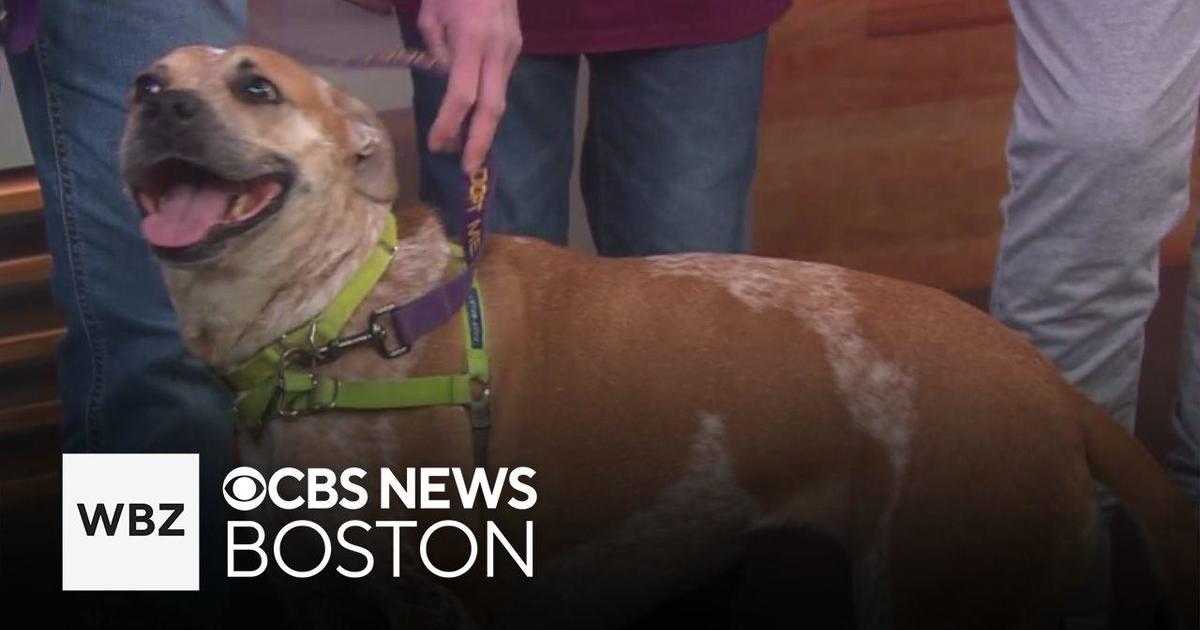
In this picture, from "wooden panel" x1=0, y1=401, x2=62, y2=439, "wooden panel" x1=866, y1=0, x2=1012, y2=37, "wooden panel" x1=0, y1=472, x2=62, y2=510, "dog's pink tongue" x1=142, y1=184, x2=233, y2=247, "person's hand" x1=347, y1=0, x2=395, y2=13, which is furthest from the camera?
"wooden panel" x1=866, y1=0, x2=1012, y2=37

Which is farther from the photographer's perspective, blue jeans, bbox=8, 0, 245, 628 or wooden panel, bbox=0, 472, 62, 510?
wooden panel, bbox=0, 472, 62, 510

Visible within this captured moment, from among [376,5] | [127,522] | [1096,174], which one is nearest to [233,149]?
[127,522]

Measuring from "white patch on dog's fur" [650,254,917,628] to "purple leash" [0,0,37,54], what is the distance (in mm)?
530

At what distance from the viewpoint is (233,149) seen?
1.04 metres

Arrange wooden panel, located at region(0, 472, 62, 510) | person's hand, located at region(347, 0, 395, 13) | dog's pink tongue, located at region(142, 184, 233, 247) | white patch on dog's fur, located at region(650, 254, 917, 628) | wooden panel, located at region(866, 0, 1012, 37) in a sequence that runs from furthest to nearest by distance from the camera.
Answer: wooden panel, located at region(866, 0, 1012, 37) → wooden panel, located at region(0, 472, 62, 510) → person's hand, located at region(347, 0, 395, 13) → white patch on dog's fur, located at region(650, 254, 917, 628) → dog's pink tongue, located at region(142, 184, 233, 247)

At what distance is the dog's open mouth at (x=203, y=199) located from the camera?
103 centimetres

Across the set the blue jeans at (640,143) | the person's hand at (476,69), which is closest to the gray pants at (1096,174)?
the blue jeans at (640,143)

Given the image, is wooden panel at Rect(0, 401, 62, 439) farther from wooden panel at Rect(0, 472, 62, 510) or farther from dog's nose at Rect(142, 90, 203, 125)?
dog's nose at Rect(142, 90, 203, 125)

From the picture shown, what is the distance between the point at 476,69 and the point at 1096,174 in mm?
537

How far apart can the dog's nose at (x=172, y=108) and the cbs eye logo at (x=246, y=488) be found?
0.88 feet

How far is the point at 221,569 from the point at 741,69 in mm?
722

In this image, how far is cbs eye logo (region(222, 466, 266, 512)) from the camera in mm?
1104

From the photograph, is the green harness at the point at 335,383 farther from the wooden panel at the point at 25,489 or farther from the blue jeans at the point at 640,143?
the wooden panel at the point at 25,489

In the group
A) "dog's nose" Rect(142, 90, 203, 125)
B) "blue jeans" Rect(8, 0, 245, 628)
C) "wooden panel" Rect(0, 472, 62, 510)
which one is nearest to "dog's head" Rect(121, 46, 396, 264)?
"dog's nose" Rect(142, 90, 203, 125)
